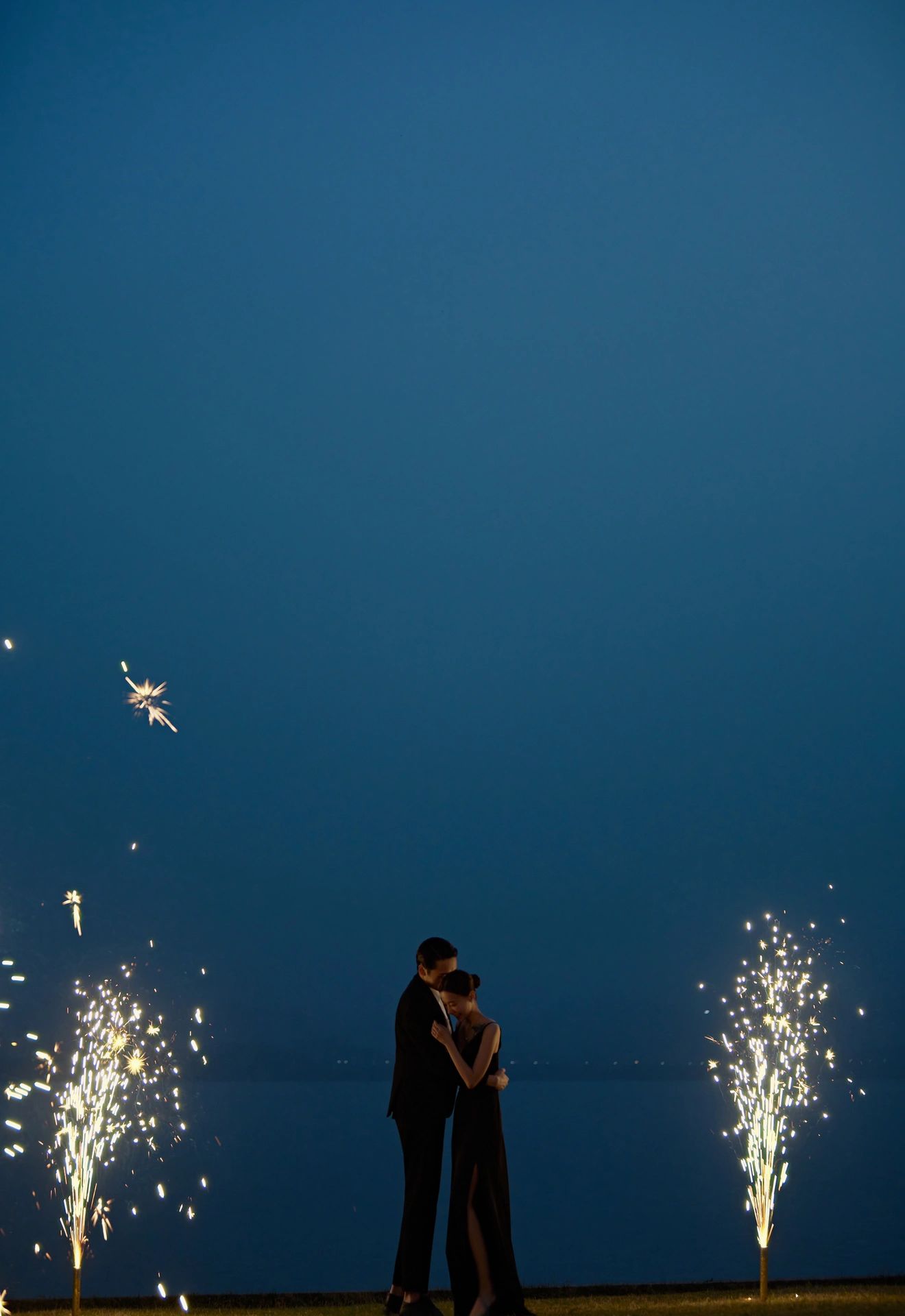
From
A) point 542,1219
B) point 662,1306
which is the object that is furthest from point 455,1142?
point 542,1219

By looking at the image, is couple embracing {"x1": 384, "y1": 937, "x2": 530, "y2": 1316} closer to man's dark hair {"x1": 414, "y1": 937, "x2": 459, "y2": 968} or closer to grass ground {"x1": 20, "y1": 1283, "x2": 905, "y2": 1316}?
man's dark hair {"x1": 414, "y1": 937, "x2": 459, "y2": 968}

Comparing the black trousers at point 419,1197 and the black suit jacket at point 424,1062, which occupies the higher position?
the black suit jacket at point 424,1062

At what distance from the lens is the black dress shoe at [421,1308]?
7.04 metres

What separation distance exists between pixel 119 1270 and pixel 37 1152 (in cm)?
3065

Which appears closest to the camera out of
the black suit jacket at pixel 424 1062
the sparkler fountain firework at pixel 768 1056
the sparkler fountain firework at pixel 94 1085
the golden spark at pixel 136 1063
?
the black suit jacket at pixel 424 1062

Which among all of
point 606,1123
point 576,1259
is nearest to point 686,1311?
point 576,1259

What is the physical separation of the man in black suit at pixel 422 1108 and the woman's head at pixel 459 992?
3.0 inches

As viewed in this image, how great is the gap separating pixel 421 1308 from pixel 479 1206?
26.7 inches

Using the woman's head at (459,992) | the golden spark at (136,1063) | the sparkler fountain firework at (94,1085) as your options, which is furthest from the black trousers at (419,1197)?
the golden spark at (136,1063)

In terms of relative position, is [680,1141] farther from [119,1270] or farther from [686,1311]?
[686,1311]

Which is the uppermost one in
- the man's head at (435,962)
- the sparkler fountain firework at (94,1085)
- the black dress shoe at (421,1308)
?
the man's head at (435,962)

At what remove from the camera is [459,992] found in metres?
7.02

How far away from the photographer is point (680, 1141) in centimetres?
4322

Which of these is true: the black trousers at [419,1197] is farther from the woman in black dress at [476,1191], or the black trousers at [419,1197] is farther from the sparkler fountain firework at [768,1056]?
the sparkler fountain firework at [768,1056]
